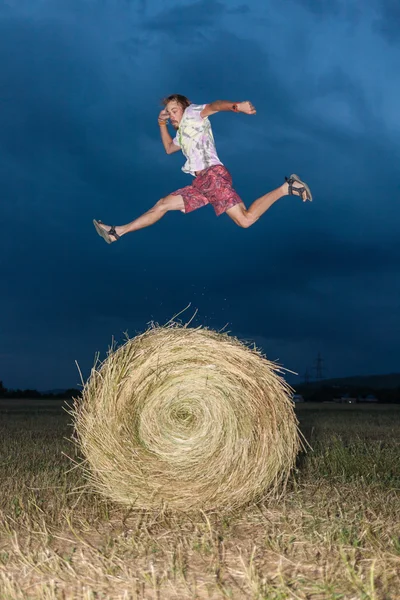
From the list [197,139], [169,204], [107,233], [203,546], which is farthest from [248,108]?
[203,546]

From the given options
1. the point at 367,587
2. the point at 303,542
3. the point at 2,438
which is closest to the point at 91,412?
the point at 303,542

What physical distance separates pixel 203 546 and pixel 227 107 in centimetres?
363

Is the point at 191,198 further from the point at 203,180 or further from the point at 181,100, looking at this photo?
the point at 181,100

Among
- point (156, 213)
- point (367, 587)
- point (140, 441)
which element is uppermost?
point (156, 213)

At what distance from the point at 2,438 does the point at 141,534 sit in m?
7.65

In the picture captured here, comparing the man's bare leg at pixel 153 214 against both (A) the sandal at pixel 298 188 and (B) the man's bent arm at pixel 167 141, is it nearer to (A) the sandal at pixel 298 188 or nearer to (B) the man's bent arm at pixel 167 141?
(B) the man's bent arm at pixel 167 141

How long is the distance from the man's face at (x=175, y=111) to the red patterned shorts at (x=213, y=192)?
558mm

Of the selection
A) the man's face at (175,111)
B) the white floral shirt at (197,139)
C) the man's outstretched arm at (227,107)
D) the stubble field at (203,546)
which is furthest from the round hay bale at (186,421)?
the man's face at (175,111)

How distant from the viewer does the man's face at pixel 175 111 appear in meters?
6.98

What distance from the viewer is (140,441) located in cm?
616

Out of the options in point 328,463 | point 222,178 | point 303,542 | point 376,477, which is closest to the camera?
point 303,542

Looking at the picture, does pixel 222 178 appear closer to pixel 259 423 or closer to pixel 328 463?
pixel 259 423

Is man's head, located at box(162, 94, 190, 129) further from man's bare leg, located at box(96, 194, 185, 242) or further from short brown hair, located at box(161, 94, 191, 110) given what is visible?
man's bare leg, located at box(96, 194, 185, 242)

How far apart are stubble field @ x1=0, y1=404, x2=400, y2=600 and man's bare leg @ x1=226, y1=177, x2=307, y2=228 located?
256cm
